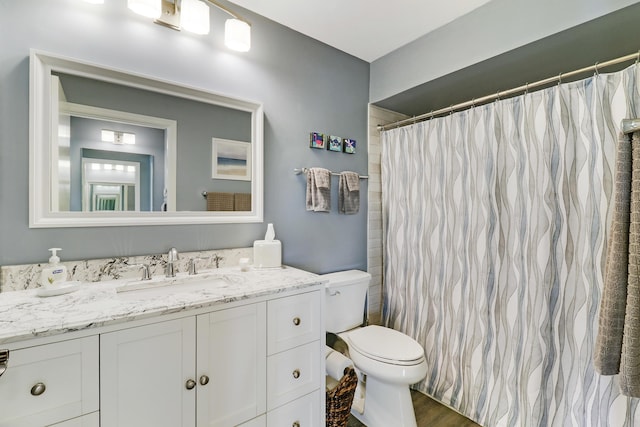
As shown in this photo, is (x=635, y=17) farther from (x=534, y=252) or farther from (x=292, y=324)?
(x=292, y=324)

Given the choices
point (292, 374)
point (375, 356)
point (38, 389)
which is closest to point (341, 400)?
point (375, 356)

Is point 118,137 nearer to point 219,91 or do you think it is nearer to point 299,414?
point 219,91

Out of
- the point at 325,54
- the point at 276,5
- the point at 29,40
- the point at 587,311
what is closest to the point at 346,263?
the point at 587,311

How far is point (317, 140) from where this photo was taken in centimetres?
191

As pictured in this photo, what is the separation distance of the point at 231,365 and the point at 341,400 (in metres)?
0.72

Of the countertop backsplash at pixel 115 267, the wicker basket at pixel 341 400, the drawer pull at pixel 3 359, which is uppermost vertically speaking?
the countertop backsplash at pixel 115 267

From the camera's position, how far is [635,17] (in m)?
1.20

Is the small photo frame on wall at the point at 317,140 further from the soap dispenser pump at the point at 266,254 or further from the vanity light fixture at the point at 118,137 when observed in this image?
the vanity light fixture at the point at 118,137

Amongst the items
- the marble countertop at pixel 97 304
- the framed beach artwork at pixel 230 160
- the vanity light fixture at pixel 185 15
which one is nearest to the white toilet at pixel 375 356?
the marble countertop at pixel 97 304

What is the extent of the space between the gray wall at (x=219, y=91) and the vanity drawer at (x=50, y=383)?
56 cm

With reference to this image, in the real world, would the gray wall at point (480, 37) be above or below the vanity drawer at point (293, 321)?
above

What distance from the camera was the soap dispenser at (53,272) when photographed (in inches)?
41.2

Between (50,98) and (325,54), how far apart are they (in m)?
1.56

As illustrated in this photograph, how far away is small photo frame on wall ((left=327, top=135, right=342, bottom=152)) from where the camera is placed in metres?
1.99
